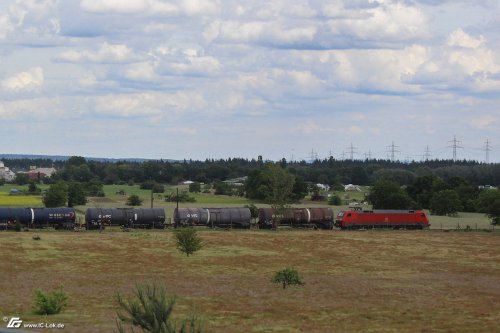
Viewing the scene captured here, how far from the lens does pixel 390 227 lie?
104938 mm

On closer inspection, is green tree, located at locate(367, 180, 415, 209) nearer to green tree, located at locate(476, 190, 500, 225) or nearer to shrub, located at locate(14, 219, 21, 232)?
green tree, located at locate(476, 190, 500, 225)

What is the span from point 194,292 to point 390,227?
6348cm

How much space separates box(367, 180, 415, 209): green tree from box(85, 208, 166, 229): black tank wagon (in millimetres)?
47383

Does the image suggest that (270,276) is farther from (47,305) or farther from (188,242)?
(47,305)

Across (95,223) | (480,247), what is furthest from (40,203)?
(480,247)

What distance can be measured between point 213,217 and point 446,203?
173 feet

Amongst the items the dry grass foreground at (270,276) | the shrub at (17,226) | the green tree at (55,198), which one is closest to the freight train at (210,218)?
the shrub at (17,226)

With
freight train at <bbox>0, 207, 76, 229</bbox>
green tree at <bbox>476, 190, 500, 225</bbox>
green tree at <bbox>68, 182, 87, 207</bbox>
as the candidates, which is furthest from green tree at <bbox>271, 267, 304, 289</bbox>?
green tree at <bbox>68, 182, 87, 207</bbox>

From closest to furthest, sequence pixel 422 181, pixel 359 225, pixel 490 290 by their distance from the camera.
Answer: pixel 490 290, pixel 359 225, pixel 422 181

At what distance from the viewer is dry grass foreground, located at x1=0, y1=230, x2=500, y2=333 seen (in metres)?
36.7

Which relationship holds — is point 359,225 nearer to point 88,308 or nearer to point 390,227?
point 390,227

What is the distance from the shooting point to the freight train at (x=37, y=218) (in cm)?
8681

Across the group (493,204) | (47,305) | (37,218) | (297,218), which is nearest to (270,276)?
(47,305)

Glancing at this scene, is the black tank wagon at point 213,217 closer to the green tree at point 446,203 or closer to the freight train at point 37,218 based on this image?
the freight train at point 37,218
